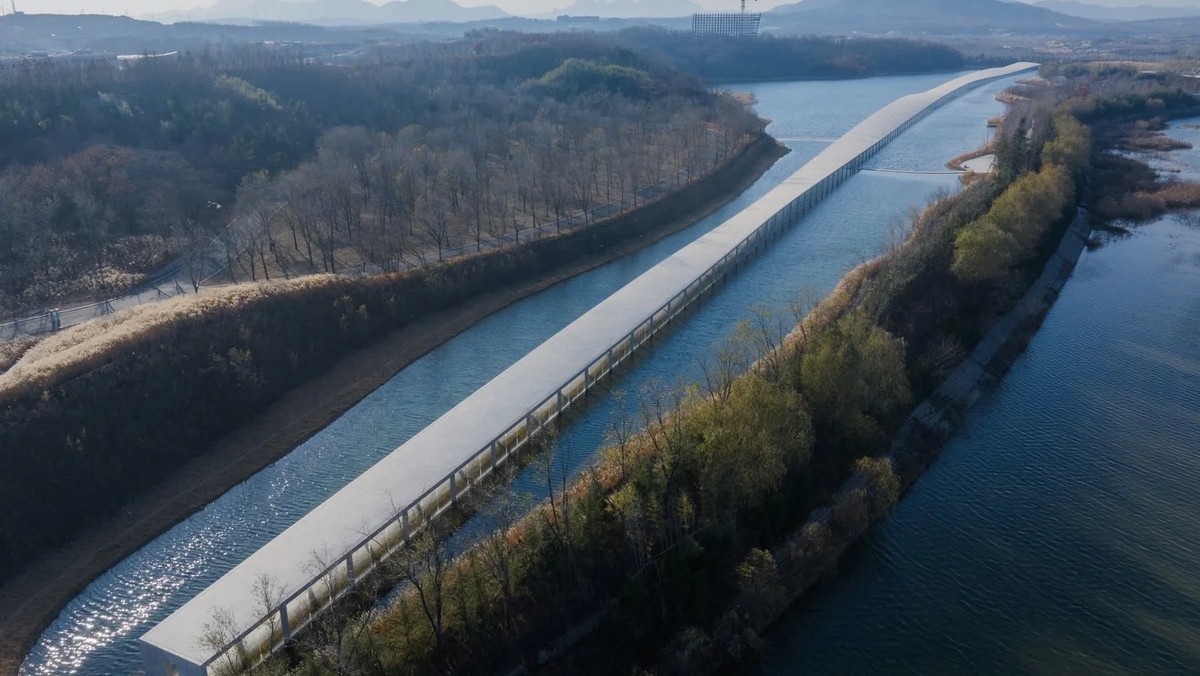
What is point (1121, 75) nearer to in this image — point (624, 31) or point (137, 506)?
point (624, 31)

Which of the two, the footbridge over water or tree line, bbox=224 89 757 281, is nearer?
the footbridge over water

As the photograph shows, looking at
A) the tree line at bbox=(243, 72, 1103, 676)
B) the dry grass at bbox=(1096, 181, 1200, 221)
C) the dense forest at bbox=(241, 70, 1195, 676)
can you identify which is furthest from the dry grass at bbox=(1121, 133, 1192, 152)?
the tree line at bbox=(243, 72, 1103, 676)

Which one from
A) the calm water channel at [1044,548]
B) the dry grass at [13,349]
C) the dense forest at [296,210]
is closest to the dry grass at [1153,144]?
the dense forest at [296,210]

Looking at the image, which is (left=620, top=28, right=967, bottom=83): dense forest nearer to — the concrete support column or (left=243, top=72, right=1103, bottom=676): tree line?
(left=243, top=72, right=1103, bottom=676): tree line

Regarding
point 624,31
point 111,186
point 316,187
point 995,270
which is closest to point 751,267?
point 995,270

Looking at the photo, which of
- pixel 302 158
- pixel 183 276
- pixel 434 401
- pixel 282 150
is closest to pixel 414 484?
pixel 434 401

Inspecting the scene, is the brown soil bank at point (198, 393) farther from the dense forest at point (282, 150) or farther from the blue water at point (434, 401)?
the dense forest at point (282, 150)

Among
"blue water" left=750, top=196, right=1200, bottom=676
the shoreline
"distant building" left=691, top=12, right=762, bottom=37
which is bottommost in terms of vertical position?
"blue water" left=750, top=196, right=1200, bottom=676
